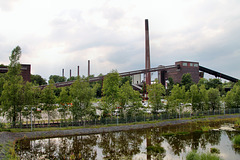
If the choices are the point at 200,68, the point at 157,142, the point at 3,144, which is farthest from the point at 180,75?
the point at 3,144

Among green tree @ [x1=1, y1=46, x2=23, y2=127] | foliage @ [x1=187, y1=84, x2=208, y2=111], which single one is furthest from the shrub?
foliage @ [x1=187, y1=84, x2=208, y2=111]

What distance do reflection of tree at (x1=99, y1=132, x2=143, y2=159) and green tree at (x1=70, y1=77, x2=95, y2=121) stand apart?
187 inches

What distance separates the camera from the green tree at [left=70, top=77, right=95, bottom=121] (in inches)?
1169

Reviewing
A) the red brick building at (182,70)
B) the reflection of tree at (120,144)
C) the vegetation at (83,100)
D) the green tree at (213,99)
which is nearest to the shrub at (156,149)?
the reflection of tree at (120,144)

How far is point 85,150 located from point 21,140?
348 inches

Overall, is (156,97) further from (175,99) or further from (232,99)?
(232,99)

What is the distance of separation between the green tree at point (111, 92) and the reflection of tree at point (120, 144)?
17.5 feet

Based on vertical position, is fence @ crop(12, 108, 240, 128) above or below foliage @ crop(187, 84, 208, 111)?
below

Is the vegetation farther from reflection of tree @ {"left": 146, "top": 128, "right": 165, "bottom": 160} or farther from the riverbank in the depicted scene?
reflection of tree @ {"left": 146, "top": 128, "right": 165, "bottom": 160}

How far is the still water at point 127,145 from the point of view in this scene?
17891 mm

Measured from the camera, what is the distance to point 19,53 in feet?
92.8

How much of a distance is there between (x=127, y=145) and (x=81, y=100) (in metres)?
11.4

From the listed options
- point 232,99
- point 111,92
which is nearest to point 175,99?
point 111,92

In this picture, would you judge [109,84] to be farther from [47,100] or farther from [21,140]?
[21,140]
